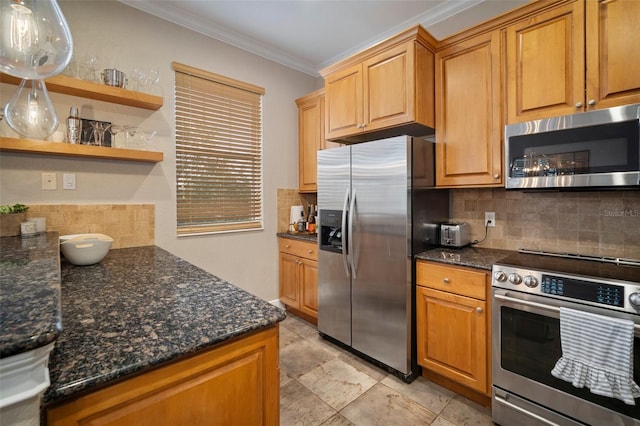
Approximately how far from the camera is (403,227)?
6.59 feet

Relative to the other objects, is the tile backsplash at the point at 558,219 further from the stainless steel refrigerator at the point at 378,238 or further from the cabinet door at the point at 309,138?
the cabinet door at the point at 309,138

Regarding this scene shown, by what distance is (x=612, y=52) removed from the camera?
4.99 ft

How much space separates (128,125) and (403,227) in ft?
7.31

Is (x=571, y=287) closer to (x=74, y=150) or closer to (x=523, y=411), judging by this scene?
(x=523, y=411)

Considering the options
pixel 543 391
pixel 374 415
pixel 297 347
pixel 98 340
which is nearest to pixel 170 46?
pixel 98 340

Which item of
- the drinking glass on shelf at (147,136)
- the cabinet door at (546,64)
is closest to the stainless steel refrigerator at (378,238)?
the cabinet door at (546,64)

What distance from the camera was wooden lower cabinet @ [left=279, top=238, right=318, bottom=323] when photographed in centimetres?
288

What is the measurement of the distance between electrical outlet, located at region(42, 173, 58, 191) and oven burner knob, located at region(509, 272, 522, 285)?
2923 mm

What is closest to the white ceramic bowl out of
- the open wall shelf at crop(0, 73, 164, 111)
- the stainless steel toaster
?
the open wall shelf at crop(0, 73, 164, 111)

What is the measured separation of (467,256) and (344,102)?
5.12 ft

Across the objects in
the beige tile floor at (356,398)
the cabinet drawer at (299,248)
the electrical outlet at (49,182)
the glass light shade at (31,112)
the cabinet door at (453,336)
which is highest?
the glass light shade at (31,112)

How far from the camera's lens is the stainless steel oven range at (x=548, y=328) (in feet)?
4.28

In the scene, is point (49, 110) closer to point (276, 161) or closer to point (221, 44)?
point (221, 44)

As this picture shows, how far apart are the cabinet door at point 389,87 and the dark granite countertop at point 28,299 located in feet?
6.75
